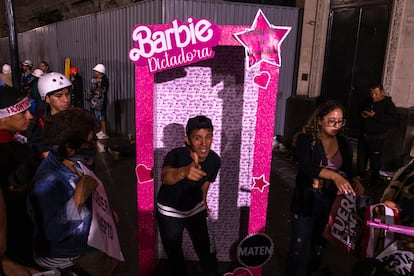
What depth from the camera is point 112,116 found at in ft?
35.8

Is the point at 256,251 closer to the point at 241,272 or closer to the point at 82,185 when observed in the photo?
the point at 241,272

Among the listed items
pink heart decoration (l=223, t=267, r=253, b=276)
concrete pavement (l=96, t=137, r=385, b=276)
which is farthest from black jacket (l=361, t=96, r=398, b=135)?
pink heart decoration (l=223, t=267, r=253, b=276)

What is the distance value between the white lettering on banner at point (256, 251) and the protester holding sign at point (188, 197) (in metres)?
0.29

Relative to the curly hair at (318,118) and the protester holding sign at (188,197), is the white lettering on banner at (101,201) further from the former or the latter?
the curly hair at (318,118)

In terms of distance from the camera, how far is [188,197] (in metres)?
3.02

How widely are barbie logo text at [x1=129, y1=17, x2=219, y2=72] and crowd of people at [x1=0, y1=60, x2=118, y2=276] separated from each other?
70 cm

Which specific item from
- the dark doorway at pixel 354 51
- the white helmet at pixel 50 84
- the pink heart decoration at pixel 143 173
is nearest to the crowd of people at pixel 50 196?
the pink heart decoration at pixel 143 173

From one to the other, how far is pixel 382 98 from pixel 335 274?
11.6ft

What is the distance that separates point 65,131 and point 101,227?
0.67m

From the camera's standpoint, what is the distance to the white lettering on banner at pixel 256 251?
322 centimetres

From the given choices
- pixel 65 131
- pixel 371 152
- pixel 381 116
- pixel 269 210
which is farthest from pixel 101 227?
pixel 371 152

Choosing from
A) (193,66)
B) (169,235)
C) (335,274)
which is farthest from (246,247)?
(193,66)

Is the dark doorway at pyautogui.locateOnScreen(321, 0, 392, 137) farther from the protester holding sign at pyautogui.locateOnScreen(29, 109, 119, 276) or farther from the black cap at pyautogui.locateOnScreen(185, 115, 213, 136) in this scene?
the protester holding sign at pyautogui.locateOnScreen(29, 109, 119, 276)

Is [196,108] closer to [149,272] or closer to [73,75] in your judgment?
[149,272]
